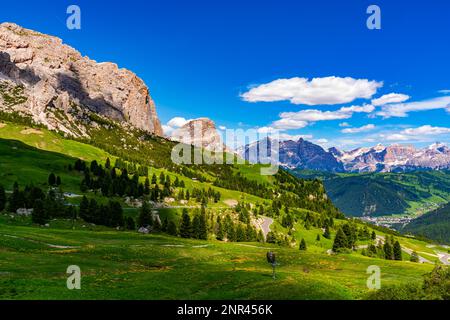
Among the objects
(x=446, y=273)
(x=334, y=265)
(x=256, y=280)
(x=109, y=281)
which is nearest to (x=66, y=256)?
(x=109, y=281)

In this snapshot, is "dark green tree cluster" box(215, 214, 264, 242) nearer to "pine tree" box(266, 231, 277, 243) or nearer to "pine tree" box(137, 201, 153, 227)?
"pine tree" box(266, 231, 277, 243)

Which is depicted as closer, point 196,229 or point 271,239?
point 196,229

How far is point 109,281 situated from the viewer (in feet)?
139

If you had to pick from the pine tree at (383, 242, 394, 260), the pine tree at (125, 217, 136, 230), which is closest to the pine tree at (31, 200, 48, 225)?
the pine tree at (125, 217, 136, 230)

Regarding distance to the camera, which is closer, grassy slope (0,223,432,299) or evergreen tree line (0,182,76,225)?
grassy slope (0,223,432,299)

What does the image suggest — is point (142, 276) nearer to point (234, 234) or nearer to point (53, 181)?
point (234, 234)

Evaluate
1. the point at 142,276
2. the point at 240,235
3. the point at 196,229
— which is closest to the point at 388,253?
the point at 240,235

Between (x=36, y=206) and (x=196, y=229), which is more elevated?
(x=36, y=206)

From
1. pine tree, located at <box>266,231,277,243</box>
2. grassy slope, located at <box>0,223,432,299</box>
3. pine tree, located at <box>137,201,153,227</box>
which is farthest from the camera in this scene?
pine tree, located at <box>266,231,277,243</box>

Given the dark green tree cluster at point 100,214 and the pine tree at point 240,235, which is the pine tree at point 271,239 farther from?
the dark green tree cluster at point 100,214

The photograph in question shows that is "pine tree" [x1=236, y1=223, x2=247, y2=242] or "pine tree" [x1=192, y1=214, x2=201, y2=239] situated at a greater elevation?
"pine tree" [x1=192, y1=214, x2=201, y2=239]
